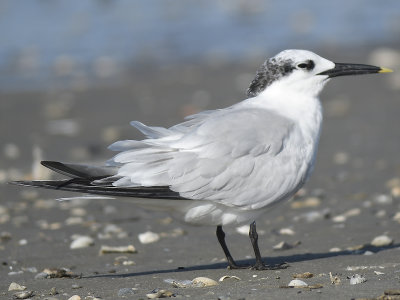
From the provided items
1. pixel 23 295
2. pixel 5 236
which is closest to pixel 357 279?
pixel 23 295

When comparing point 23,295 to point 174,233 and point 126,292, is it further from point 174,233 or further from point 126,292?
point 174,233

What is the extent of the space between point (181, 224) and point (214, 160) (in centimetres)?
130

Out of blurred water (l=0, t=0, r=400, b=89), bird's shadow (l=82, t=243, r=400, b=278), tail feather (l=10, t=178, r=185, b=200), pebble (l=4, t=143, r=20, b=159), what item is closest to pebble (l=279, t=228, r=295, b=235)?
bird's shadow (l=82, t=243, r=400, b=278)

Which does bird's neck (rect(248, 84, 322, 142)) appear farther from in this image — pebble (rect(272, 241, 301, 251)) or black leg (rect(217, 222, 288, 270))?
pebble (rect(272, 241, 301, 251))

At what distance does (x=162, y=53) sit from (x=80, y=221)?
7094 mm

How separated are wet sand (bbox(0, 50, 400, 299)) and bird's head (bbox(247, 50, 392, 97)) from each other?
99cm

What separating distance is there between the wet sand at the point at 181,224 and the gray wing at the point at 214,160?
1.47 ft

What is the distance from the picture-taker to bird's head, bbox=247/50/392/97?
194 inches

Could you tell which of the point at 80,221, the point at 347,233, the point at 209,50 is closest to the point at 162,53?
the point at 209,50

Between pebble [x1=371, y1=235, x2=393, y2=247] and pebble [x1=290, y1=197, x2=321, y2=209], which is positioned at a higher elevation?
pebble [x1=290, y1=197, x2=321, y2=209]

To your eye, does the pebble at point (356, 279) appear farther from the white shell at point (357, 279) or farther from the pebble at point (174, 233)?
the pebble at point (174, 233)

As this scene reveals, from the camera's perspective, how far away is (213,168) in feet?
14.6

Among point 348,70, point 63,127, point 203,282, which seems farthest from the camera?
point 63,127

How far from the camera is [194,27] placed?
1450cm
